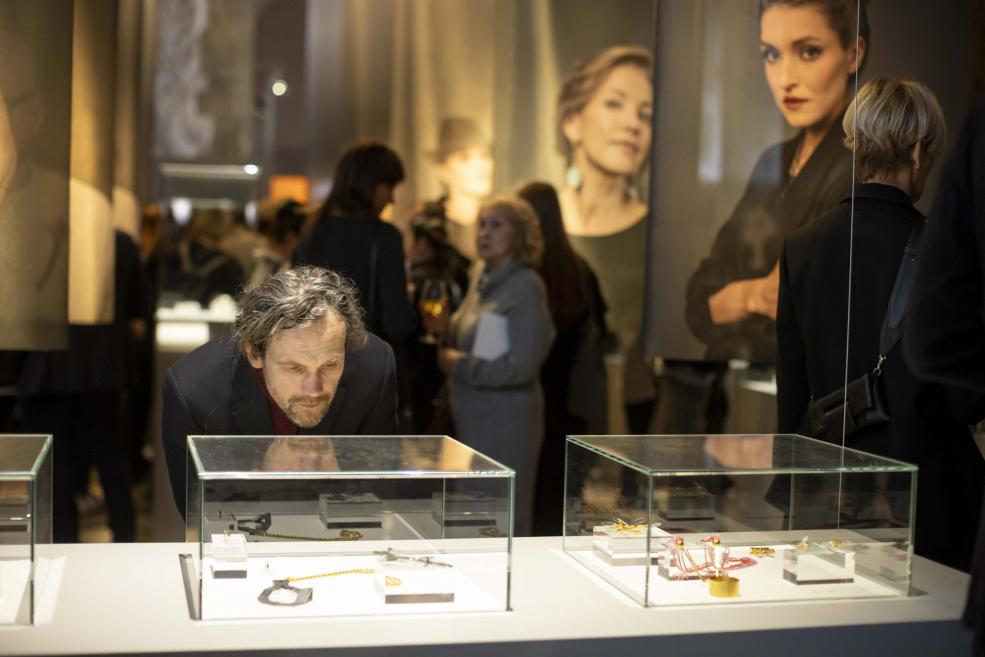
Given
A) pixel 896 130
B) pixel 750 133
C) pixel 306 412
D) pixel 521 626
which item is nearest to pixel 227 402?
pixel 306 412

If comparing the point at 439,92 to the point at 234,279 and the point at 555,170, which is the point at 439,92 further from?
the point at 234,279

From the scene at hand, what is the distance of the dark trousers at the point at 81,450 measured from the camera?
190 inches

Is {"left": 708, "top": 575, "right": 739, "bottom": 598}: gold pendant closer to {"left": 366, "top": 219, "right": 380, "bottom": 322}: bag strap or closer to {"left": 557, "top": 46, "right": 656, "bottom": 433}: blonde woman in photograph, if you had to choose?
{"left": 366, "top": 219, "right": 380, "bottom": 322}: bag strap

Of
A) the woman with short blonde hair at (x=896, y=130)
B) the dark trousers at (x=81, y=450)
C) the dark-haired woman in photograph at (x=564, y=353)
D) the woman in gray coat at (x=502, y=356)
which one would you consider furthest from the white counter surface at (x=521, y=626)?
the dark-haired woman in photograph at (x=564, y=353)

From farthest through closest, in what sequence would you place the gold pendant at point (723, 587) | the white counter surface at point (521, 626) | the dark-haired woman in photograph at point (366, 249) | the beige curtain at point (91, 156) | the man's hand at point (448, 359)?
the man's hand at point (448, 359), the dark-haired woman in photograph at point (366, 249), the beige curtain at point (91, 156), the gold pendant at point (723, 587), the white counter surface at point (521, 626)

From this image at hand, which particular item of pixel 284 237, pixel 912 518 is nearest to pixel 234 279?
pixel 284 237

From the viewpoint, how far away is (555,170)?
→ 20.2 ft

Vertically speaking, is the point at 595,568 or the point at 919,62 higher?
the point at 919,62

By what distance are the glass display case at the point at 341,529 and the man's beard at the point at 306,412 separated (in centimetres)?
46

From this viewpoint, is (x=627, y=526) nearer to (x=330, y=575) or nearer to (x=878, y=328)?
(x=330, y=575)

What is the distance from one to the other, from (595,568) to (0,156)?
1850 millimetres

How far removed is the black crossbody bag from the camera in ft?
9.83

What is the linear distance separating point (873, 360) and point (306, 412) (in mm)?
1319

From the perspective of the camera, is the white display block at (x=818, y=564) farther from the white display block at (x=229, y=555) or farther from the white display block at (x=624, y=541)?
the white display block at (x=229, y=555)
